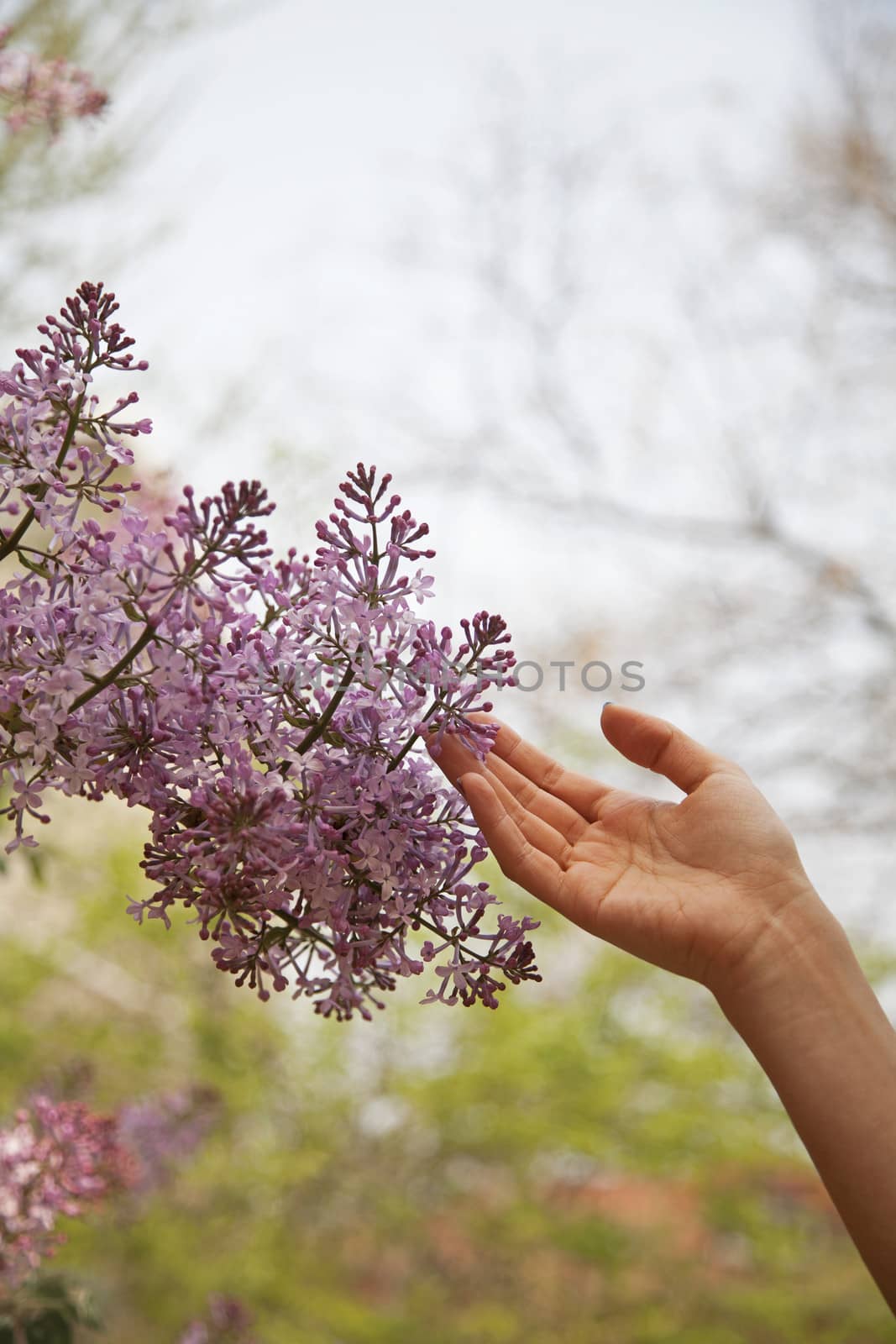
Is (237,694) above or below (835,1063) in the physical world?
above

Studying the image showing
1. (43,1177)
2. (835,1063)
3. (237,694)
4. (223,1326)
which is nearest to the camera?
(237,694)

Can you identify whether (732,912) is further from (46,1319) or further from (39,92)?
(39,92)

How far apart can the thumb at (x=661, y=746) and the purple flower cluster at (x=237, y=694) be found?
28cm

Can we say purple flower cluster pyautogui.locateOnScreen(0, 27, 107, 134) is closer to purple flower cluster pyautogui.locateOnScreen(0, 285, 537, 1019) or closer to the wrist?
purple flower cluster pyautogui.locateOnScreen(0, 285, 537, 1019)

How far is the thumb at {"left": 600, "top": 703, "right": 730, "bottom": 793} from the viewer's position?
93 centimetres

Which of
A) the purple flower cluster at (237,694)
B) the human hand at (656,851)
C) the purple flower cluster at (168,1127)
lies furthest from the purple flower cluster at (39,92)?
the purple flower cluster at (168,1127)

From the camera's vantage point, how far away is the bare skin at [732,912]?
0.75m

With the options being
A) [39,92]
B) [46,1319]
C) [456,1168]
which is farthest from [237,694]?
[456,1168]

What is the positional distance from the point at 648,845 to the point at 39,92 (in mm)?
993

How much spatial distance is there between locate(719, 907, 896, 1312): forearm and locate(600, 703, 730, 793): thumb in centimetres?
16

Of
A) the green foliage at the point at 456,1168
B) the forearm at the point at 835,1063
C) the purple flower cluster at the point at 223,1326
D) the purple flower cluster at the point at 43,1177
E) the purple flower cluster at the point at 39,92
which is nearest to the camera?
the forearm at the point at 835,1063

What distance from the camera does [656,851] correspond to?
2.95 ft

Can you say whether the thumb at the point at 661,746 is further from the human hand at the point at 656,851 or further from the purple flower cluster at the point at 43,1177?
the purple flower cluster at the point at 43,1177

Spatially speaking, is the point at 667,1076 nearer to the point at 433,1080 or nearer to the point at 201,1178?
the point at 433,1080
